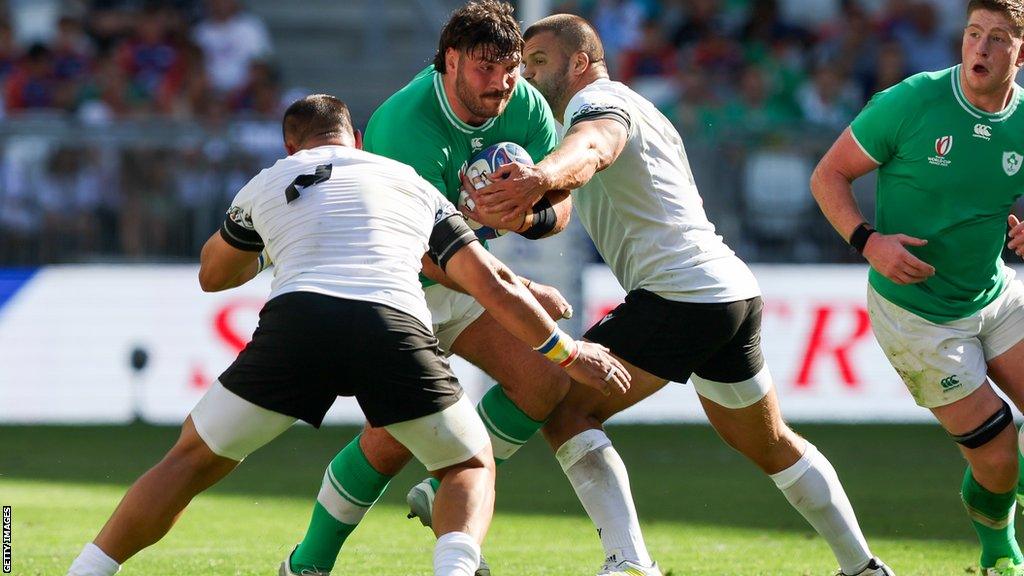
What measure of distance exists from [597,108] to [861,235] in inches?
53.8

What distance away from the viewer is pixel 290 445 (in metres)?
11.3

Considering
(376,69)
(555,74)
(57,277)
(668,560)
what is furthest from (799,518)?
(376,69)

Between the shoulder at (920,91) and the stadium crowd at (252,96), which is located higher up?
the shoulder at (920,91)

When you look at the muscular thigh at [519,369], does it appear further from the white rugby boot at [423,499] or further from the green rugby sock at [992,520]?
the green rugby sock at [992,520]

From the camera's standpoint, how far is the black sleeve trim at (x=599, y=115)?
5.39 metres

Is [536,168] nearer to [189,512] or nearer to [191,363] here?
[189,512]

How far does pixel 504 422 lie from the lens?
19.3 ft

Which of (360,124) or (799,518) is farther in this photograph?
(360,124)

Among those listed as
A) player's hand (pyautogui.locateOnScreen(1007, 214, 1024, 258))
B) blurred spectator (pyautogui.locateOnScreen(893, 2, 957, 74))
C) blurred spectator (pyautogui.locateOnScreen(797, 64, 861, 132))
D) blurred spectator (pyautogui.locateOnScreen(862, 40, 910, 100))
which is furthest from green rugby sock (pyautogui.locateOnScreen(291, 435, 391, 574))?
blurred spectator (pyautogui.locateOnScreen(893, 2, 957, 74))

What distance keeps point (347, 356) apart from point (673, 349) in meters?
1.40

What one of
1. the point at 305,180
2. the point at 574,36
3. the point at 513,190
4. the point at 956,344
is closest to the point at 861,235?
the point at 956,344

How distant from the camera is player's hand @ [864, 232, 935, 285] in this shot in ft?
19.4

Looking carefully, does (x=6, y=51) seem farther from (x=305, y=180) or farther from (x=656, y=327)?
(x=656, y=327)

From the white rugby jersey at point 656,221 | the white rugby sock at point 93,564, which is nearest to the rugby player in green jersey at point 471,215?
the white rugby jersey at point 656,221
